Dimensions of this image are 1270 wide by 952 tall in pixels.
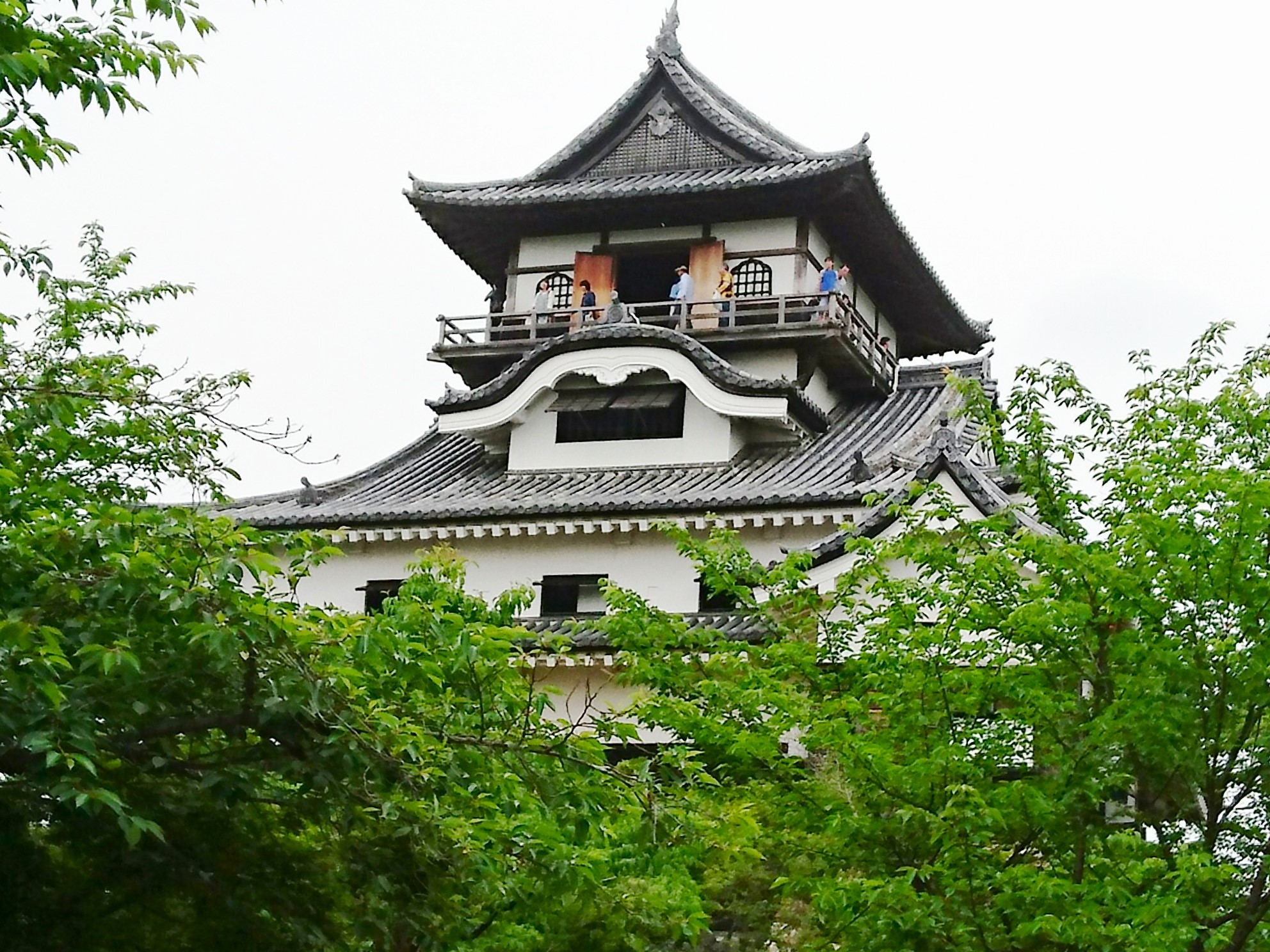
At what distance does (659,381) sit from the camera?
26.9 metres

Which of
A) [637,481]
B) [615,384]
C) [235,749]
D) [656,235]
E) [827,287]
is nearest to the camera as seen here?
[235,749]

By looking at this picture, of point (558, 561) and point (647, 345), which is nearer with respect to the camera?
point (558, 561)

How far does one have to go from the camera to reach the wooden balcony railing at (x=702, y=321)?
2731 cm

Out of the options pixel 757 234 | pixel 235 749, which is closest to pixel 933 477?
pixel 757 234

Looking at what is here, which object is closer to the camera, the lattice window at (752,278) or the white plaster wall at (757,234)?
the lattice window at (752,278)

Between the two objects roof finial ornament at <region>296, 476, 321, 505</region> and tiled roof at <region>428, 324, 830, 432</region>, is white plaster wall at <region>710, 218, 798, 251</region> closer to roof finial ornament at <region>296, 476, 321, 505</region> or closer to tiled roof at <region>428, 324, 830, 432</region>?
tiled roof at <region>428, 324, 830, 432</region>

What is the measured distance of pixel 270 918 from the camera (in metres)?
10.5

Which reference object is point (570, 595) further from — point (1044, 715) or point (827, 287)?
point (1044, 715)

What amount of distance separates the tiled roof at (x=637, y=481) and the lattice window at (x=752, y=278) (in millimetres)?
2583

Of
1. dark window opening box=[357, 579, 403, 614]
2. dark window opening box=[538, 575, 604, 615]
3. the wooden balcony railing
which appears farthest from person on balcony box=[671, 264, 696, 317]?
dark window opening box=[357, 579, 403, 614]

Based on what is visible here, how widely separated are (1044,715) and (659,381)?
14.8 metres

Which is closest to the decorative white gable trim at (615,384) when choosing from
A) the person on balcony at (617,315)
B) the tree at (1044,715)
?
the person on balcony at (617,315)

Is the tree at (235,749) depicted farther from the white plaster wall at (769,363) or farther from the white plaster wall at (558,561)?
the white plaster wall at (769,363)

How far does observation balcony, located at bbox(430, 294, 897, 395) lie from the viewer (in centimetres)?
2720
